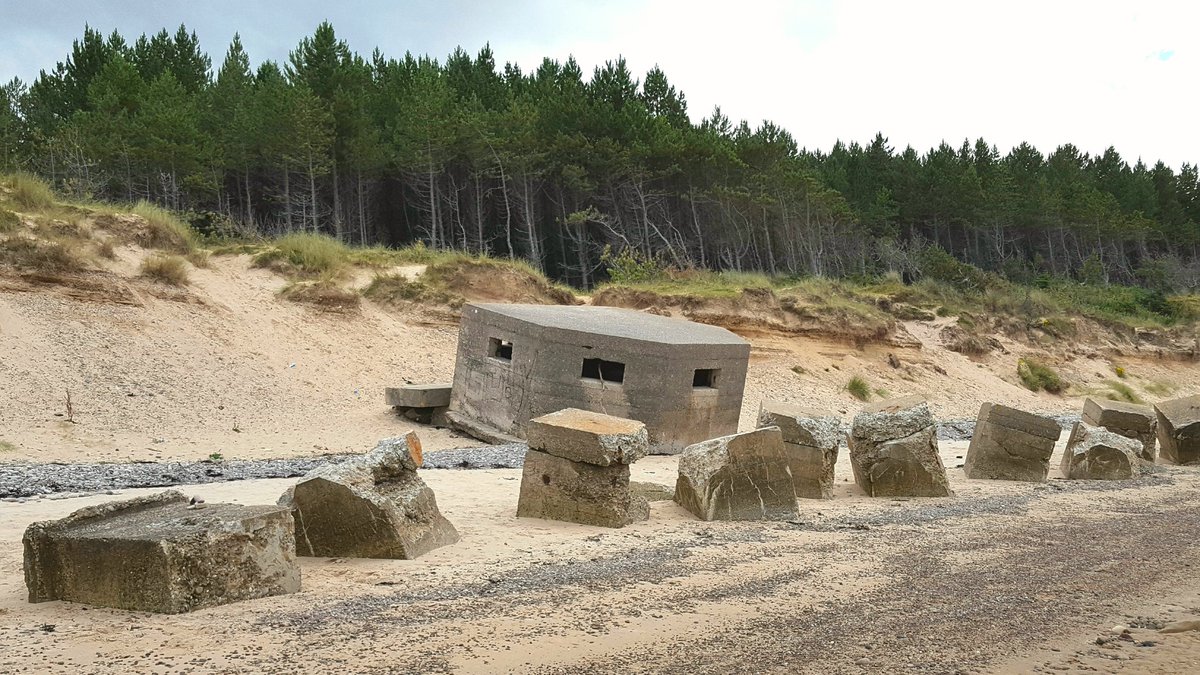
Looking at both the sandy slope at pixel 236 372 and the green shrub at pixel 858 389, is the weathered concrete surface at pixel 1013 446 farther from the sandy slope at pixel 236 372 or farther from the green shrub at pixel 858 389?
the green shrub at pixel 858 389

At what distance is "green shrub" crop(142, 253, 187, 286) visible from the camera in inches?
645

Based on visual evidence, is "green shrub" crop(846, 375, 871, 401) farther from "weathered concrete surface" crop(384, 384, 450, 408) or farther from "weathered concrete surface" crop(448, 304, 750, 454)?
"weathered concrete surface" crop(384, 384, 450, 408)

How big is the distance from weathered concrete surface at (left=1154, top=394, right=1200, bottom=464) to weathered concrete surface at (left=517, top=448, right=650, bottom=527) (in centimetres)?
854

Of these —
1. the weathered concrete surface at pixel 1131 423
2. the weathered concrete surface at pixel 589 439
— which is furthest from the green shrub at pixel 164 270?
the weathered concrete surface at pixel 1131 423

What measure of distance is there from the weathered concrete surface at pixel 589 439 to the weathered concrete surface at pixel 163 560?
240 cm

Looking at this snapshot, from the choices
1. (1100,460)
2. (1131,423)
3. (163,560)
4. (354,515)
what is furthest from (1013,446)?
(163,560)

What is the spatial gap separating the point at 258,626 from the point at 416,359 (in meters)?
13.2

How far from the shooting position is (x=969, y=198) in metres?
40.1

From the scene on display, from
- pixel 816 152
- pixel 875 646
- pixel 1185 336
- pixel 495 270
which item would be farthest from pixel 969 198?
pixel 875 646

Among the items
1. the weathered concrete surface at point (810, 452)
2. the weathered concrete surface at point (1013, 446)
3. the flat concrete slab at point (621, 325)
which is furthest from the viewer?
the flat concrete slab at point (621, 325)

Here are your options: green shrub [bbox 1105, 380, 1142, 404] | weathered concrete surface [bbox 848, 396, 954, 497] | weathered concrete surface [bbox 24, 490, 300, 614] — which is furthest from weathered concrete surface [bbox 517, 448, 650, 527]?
green shrub [bbox 1105, 380, 1142, 404]

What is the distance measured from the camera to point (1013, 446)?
1006cm

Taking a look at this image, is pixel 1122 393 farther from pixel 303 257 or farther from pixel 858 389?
pixel 303 257

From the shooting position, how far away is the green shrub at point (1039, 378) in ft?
75.6
